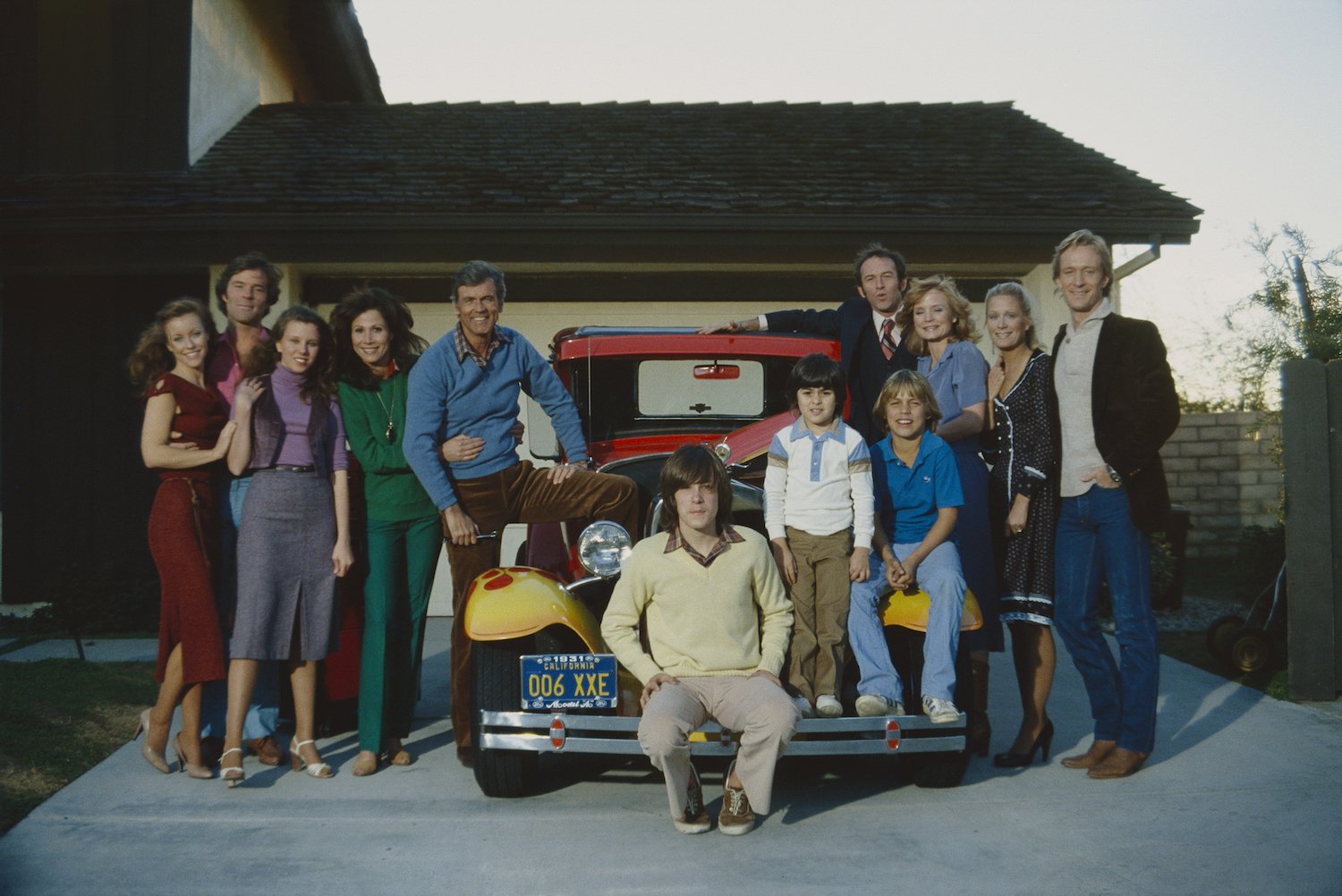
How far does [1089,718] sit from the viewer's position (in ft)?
17.5

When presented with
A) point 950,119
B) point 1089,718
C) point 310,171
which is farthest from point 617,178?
point 1089,718

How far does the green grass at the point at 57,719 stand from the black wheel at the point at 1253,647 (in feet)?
18.7

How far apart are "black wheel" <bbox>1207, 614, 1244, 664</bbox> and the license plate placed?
402 cm

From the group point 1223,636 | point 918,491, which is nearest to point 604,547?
point 918,491

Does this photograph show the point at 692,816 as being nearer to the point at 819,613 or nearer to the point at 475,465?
the point at 819,613

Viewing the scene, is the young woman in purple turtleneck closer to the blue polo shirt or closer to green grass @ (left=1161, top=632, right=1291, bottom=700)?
the blue polo shirt

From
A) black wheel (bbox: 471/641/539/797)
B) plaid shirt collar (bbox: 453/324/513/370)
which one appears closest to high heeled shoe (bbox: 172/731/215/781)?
black wheel (bbox: 471/641/539/797)

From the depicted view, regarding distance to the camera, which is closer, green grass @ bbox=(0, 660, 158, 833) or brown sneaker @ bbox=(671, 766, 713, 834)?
brown sneaker @ bbox=(671, 766, 713, 834)

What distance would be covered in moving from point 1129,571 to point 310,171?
23.2 ft

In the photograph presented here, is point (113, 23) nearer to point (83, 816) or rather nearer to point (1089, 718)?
point (83, 816)

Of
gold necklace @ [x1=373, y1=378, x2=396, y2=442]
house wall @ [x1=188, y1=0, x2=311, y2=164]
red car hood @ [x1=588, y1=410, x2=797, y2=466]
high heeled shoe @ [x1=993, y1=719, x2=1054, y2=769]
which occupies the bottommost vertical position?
high heeled shoe @ [x1=993, y1=719, x2=1054, y2=769]

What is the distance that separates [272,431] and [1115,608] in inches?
133

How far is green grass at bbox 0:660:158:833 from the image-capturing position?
430 cm

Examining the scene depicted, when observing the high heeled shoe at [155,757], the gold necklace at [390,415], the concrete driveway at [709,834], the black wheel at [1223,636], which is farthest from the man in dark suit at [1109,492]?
the high heeled shoe at [155,757]
